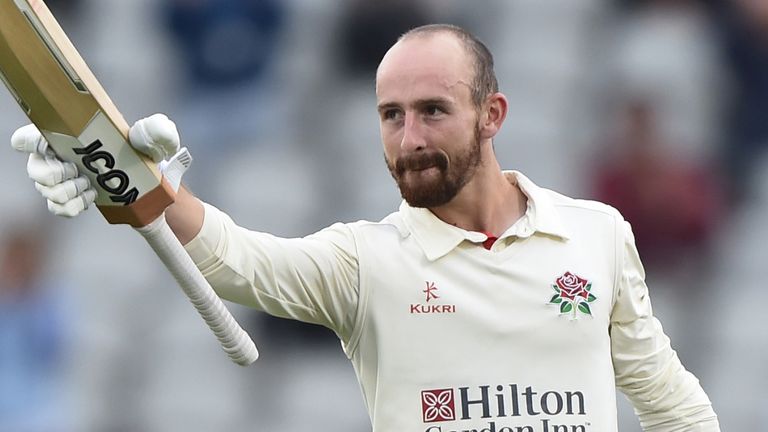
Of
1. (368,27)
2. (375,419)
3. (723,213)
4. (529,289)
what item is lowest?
(375,419)

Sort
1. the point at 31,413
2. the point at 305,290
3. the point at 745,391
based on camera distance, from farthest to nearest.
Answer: the point at 745,391, the point at 31,413, the point at 305,290

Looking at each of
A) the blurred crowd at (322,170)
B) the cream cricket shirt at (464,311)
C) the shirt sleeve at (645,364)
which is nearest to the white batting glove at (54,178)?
the cream cricket shirt at (464,311)

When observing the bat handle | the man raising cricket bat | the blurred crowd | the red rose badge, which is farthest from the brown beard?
the blurred crowd

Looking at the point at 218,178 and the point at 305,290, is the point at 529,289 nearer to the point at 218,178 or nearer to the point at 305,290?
the point at 305,290

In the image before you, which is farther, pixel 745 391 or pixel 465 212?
pixel 745 391

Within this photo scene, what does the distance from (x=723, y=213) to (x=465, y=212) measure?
3033 mm

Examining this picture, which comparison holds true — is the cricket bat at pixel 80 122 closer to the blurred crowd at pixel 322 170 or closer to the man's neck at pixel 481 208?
the man's neck at pixel 481 208

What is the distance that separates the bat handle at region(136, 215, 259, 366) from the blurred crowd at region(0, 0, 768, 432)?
266 cm

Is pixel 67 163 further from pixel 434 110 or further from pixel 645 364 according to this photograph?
pixel 645 364

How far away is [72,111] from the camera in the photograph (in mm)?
2100

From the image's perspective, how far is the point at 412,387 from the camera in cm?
251


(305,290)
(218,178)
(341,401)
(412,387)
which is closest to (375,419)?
(412,387)

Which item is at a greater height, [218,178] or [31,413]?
[218,178]

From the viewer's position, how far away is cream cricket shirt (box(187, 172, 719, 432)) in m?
2.50
